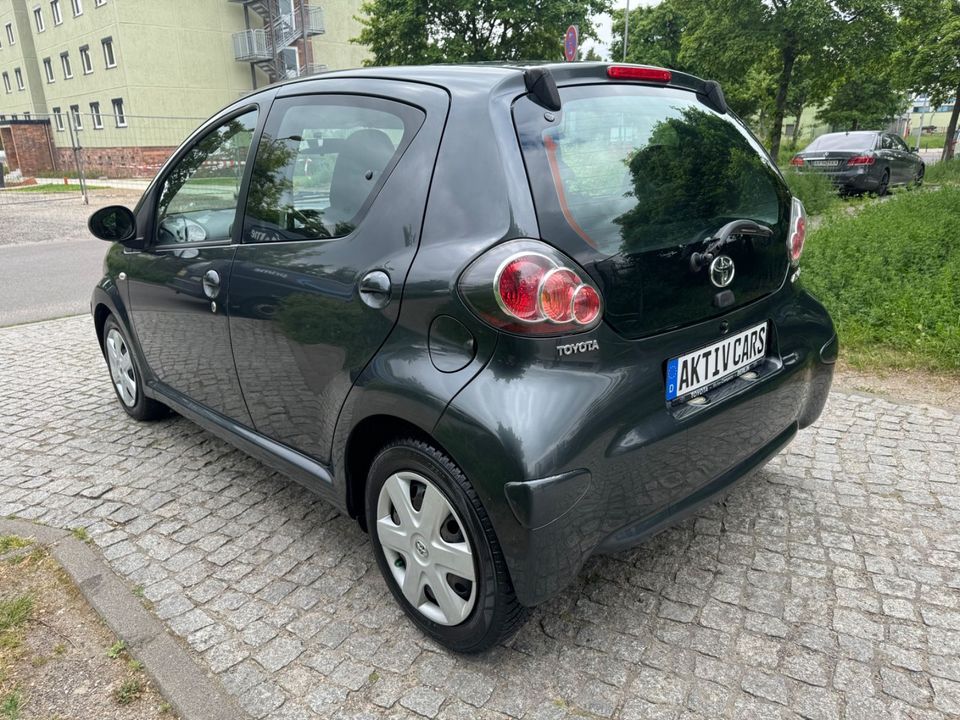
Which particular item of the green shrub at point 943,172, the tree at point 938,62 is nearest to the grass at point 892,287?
the green shrub at point 943,172

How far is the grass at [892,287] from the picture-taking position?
4.91 meters

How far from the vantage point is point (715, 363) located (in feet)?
7.72

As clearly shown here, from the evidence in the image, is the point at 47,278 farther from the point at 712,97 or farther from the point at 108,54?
the point at 108,54

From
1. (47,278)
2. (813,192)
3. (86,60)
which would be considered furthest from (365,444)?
(86,60)

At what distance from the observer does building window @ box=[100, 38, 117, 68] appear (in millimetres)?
35375

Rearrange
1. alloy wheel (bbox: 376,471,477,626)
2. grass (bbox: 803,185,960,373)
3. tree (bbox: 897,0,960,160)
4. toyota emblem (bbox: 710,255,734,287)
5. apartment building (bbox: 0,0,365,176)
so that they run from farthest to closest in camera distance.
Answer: apartment building (bbox: 0,0,365,176)
tree (bbox: 897,0,960,160)
grass (bbox: 803,185,960,373)
toyota emblem (bbox: 710,255,734,287)
alloy wheel (bbox: 376,471,477,626)

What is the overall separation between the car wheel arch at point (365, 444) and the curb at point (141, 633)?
0.71 metres

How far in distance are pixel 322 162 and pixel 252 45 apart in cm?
3886

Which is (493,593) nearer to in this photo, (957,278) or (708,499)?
(708,499)

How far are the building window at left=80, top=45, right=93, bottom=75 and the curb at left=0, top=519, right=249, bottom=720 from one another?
42400mm

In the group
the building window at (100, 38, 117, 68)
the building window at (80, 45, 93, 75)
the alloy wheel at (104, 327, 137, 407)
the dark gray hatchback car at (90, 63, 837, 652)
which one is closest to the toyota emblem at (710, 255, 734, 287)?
the dark gray hatchback car at (90, 63, 837, 652)

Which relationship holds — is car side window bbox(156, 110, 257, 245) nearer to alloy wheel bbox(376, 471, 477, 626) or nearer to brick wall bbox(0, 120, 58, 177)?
alloy wheel bbox(376, 471, 477, 626)

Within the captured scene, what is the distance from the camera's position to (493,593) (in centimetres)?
211

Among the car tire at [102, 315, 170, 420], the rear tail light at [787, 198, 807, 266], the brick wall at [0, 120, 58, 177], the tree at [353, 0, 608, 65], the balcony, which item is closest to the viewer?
the rear tail light at [787, 198, 807, 266]
